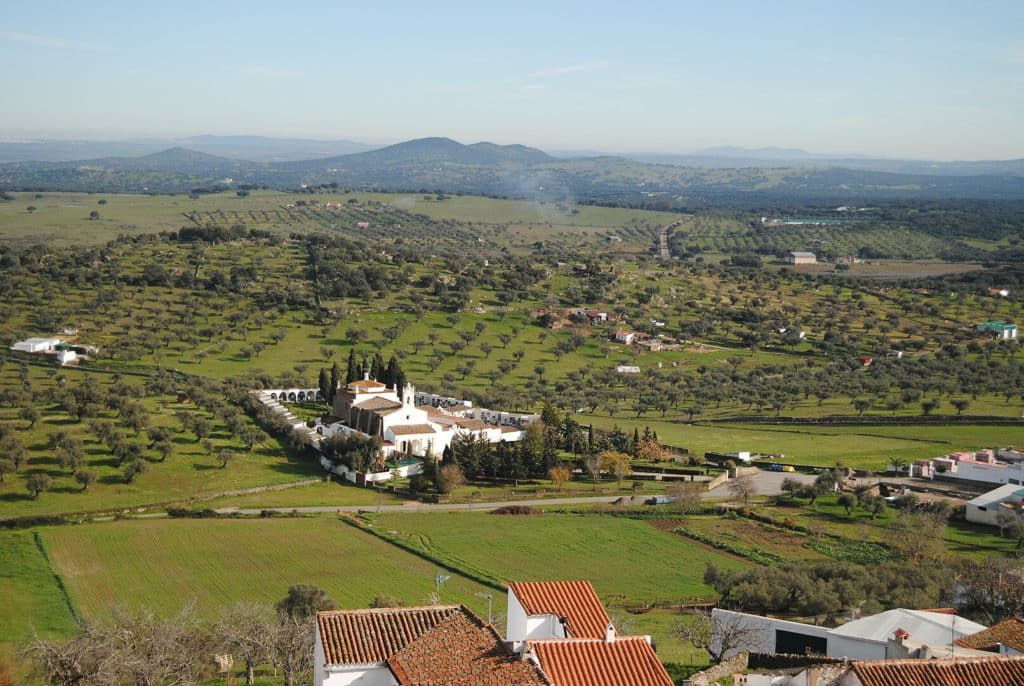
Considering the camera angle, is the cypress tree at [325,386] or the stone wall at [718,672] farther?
the cypress tree at [325,386]

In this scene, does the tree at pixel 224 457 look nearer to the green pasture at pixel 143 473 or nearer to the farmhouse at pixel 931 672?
the green pasture at pixel 143 473

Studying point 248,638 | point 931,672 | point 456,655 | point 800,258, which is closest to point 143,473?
point 248,638

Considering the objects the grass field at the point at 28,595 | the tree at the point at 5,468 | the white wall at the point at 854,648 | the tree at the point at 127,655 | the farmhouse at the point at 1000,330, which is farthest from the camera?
the farmhouse at the point at 1000,330

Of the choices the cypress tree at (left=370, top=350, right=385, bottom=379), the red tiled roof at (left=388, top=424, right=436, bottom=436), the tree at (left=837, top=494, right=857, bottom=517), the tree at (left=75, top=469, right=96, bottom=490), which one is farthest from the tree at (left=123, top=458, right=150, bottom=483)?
the tree at (left=837, top=494, right=857, bottom=517)

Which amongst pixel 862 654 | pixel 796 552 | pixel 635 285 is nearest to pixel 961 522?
pixel 796 552

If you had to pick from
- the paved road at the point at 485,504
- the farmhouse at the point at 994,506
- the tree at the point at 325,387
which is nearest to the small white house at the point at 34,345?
the tree at the point at 325,387

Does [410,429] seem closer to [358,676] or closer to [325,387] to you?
[325,387]

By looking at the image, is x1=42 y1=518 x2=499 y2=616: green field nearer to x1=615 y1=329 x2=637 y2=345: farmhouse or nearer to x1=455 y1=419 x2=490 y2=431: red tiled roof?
x1=455 y1=419 x2=490 y2=431: red tiled roof
